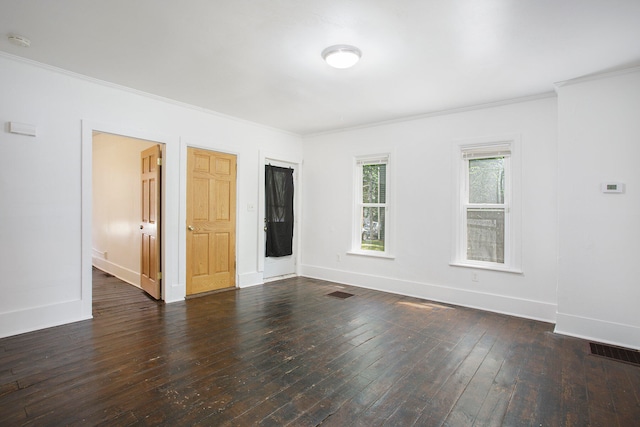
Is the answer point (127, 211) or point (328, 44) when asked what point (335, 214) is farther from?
point (127, 211)

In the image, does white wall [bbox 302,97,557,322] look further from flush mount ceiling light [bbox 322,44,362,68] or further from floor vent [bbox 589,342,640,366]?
flush mount ceiling light [bbox 322,44,362,68]

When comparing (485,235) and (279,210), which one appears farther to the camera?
(279,210)

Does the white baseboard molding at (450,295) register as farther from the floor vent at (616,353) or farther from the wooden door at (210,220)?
the wooden door at (210,220)

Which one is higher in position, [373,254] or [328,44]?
[328,44]

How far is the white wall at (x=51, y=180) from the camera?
10.1ft

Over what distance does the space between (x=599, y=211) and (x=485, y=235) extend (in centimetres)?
126

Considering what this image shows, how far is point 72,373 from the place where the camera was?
2.43 metres

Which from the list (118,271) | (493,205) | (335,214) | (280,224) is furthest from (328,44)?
(118,271)

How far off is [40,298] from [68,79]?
231 cm

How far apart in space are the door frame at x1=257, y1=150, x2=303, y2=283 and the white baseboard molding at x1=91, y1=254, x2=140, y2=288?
6.48ft

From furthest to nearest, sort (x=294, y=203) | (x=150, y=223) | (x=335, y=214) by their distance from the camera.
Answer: (x=294, y=203) → (x=335, y=214) → (x=150, y=223)

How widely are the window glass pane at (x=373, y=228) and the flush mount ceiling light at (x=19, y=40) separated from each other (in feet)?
14.8

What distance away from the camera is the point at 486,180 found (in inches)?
170

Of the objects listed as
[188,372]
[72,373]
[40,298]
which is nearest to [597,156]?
[188,372]
